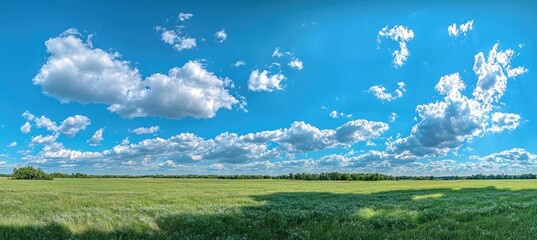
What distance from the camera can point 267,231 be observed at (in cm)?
1452

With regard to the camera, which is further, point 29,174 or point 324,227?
point 29,174

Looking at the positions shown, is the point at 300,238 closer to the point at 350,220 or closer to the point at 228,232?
the point at 228,232

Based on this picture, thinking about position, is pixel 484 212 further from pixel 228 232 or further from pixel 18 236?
pixel 18 236

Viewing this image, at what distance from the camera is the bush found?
150m

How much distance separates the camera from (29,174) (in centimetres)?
15038

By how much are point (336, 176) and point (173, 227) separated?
14062cm

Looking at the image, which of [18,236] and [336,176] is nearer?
[18,236]

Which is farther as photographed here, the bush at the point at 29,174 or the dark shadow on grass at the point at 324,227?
the bush at the point at 29,174

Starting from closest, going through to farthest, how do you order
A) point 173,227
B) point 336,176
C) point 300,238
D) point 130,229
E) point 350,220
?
point 300,238, point 130,229, point 173,227, point 350,220, point 336,176

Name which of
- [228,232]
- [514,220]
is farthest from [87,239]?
[514,220]

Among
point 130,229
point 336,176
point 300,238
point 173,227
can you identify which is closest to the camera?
point 300,238

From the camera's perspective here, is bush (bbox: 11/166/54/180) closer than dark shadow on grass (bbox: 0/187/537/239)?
No

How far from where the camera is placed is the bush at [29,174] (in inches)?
5906

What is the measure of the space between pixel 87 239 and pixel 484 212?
17140 millimetres
